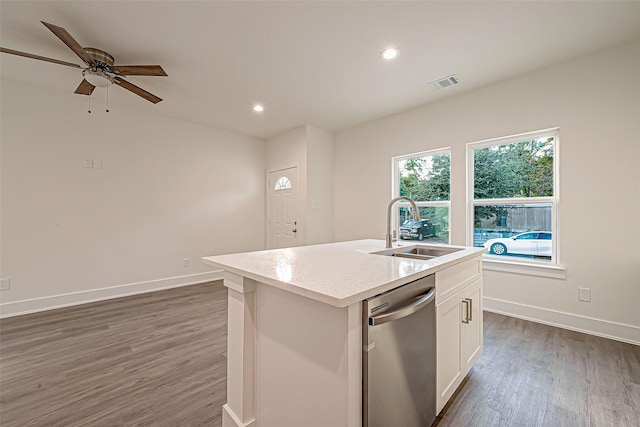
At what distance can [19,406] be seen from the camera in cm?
157

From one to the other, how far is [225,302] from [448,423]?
273 cm

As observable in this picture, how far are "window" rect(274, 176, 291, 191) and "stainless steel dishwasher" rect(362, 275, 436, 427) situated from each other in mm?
3885

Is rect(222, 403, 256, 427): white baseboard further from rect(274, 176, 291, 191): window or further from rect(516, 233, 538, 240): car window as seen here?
rect(274, 176, 291, 191): window

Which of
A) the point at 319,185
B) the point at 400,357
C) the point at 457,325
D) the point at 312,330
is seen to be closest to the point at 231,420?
the point at 312,330

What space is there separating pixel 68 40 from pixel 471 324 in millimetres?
3581

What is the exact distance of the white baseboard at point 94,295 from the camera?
118 inches

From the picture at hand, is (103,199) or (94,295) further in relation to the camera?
(103,199)

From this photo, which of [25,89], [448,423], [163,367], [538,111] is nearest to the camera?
[448,423]

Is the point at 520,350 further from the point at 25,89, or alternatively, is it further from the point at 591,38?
the point at 25,89

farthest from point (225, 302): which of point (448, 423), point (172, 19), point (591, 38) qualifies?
point (591, 38)

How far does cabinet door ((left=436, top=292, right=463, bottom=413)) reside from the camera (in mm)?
1359

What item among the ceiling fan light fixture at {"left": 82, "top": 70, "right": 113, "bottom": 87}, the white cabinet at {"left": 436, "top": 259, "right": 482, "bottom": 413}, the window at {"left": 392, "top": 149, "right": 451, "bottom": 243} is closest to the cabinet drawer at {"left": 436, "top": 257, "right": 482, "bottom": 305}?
the white cabinet at {"left": 436, "top": 259, "right": 482, "bottom": 413}

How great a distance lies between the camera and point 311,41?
7.57 feet

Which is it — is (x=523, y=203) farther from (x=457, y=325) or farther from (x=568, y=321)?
(x=457, y=325)
